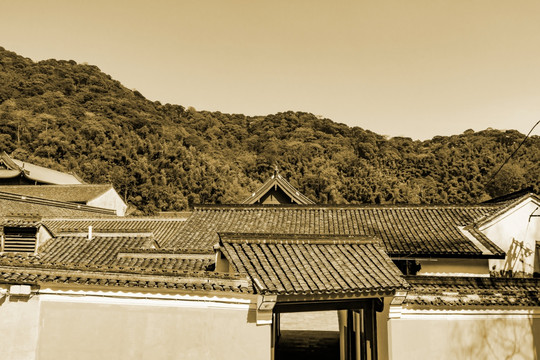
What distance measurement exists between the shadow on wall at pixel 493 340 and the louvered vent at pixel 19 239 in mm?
11799

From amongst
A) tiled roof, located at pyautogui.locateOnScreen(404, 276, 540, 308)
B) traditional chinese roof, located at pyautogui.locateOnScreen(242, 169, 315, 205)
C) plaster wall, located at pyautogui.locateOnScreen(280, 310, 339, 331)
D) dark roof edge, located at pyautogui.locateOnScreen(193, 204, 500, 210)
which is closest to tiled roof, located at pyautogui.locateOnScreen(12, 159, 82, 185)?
traditional chinese roof, located at pyautogui.locateOnScreen(242, 169, 315, 205)

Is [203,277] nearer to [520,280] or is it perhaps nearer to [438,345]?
[438,345]

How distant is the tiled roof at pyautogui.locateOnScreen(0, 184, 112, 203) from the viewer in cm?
3791

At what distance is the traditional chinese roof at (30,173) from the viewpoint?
39625 millimetres

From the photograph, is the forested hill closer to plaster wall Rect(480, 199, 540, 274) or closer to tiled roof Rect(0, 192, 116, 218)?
tiled roof Rect(0, 192, 116, 218)

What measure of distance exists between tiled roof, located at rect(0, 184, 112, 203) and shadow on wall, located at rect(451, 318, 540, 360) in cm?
3752

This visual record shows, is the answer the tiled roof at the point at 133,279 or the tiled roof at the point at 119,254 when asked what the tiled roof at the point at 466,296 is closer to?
the tiled roof at the point at 133,279

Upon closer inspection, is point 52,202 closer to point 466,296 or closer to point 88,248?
point 88,248

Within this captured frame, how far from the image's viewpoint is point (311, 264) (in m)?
8.09

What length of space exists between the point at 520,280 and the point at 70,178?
166 ft

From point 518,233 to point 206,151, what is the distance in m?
61.4

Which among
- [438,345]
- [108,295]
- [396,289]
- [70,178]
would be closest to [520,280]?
[438,345]

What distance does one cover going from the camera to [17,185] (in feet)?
130

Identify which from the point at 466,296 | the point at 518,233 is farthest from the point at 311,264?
the point at 518,233
